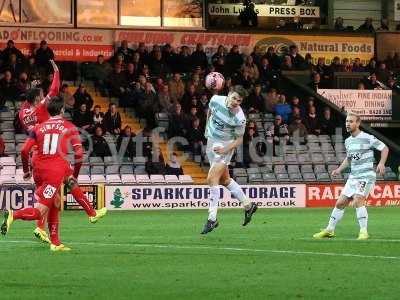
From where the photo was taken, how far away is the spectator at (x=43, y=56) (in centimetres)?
3338

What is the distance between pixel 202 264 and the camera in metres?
13.8

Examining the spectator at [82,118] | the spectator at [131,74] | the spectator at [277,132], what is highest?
the spectator at [131,74]

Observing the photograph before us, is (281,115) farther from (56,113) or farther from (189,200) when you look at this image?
(56,113)

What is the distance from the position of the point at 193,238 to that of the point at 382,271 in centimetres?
572

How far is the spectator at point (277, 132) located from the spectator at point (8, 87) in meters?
7.18

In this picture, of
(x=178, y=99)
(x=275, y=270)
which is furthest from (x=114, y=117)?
(x=275, y=270)

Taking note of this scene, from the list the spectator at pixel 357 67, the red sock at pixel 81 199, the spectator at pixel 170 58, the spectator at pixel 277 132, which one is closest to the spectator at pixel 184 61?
the spectator at pixel 170 58

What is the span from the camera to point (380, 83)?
38500 mm

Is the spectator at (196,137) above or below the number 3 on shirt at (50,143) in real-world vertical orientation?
above

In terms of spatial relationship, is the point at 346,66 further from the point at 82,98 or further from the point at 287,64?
the point at 82,98

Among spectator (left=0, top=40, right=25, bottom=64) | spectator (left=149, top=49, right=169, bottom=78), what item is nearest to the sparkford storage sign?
spectator (left=0, top=40, right=25, bottom=64)

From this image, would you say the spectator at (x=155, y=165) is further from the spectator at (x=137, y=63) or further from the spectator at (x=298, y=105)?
the spectator at (x=298, y=105)

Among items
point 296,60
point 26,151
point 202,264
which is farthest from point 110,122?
point 202,264

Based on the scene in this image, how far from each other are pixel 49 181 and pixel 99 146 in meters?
16.5
